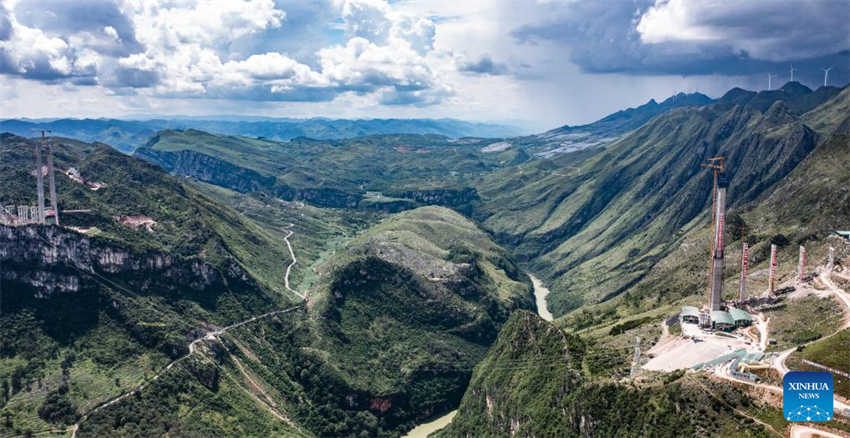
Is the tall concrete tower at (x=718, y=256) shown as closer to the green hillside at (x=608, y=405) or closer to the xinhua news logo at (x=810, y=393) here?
the green hillside at (x=608, y=405)

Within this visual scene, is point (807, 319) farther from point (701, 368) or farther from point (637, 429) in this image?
point (637, 429)

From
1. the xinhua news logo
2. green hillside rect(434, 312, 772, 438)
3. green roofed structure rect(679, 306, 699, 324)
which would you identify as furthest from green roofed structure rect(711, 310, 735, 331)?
the xinhua news logo

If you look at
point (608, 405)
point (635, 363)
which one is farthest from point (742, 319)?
point (608, 405)

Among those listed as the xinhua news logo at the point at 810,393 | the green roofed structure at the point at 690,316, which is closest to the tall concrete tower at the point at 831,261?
the green roofed structure at the point at 690,316

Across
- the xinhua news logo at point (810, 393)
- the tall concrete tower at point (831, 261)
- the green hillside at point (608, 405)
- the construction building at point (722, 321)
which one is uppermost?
the xinhua news logo at point (810, 393)

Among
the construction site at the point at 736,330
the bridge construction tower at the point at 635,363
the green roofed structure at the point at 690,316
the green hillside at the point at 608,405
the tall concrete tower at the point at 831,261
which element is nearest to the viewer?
the green hillside at the point at 608,405

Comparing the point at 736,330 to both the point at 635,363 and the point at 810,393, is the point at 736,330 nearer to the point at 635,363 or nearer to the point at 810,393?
the point at 635,363

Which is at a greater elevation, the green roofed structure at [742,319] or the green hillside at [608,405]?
the green roofed structure at [742,319]
